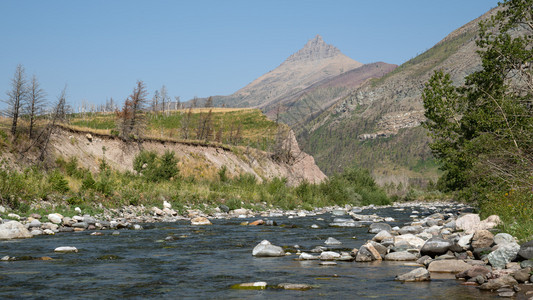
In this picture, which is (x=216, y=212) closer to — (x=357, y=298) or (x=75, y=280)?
(x=75, y=280)

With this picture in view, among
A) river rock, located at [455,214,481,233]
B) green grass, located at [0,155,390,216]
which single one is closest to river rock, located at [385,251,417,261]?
river rock, located at [455,214,481,233]

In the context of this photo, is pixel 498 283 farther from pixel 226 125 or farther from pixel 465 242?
pixel 226 125

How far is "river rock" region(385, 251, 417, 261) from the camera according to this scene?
11.6 m

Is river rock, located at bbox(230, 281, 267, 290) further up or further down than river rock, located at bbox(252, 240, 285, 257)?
further up

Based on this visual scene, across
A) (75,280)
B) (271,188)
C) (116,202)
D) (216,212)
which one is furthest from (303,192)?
(75,280)

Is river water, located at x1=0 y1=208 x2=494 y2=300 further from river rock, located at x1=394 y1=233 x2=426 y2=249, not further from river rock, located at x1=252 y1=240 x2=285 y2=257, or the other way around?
river rock, located at x1=394 y1=233 x2=426 y2=249

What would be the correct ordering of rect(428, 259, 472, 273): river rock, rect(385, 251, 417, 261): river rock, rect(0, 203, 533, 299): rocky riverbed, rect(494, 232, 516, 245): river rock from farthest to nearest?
1. rect(385, 251, 417, 261): river rock
2. rect(494, 232, 516, 245): river rock
3. rect(428, 259, 472, 273): river rock
4. rect(0, 203, 533, 299): rocky riverbed

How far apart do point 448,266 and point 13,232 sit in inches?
547

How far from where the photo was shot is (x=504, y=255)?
909 centimetres

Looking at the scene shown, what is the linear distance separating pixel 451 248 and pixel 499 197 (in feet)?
15.0

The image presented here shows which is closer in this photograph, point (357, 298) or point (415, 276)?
point (357, 298)

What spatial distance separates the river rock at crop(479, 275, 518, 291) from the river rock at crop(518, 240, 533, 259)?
108cm

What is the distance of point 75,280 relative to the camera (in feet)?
29.1

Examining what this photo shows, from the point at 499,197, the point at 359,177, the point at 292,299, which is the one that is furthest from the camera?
the point at 359,177
